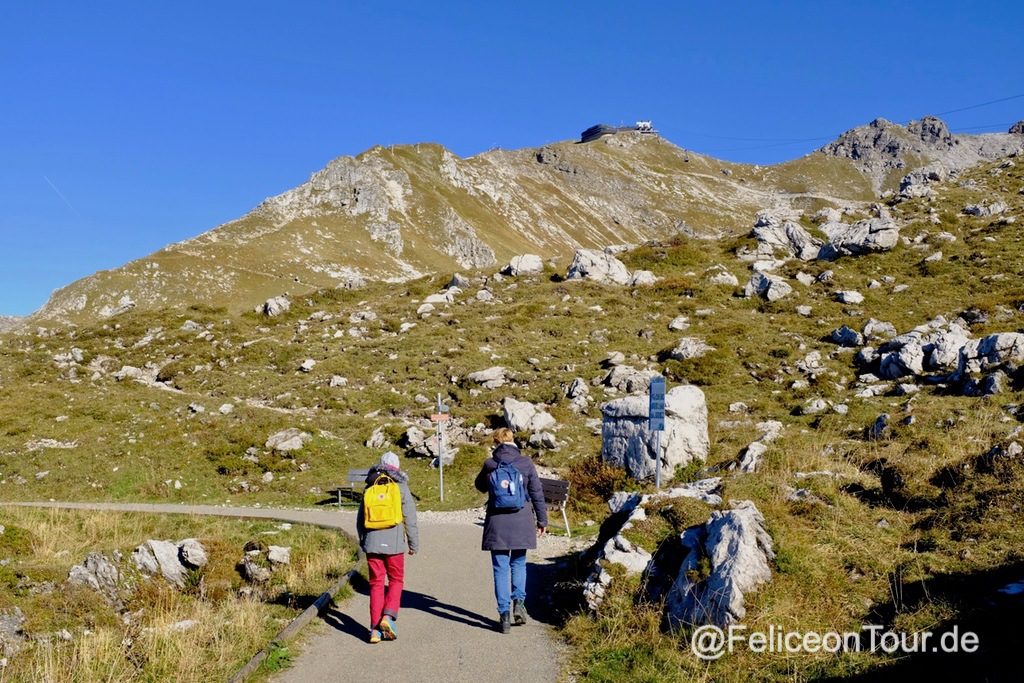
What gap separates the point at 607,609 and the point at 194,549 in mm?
9172

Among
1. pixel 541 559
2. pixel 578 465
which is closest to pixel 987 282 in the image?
pixel 578 465

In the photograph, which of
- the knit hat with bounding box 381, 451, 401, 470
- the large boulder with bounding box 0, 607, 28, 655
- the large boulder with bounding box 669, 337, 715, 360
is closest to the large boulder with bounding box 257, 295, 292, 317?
the large boulder with bounding box 669, 337, 715, 360

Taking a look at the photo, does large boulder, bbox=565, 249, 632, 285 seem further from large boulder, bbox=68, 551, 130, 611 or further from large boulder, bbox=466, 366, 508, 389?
large boulder, bbox=68, 551, 130, 611

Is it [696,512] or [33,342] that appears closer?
[696,512]

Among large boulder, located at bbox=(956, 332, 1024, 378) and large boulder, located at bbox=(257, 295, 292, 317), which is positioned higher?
large boulder, located at bbox=(257, 295, 292, 317)

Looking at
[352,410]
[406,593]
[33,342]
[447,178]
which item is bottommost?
[406,593]

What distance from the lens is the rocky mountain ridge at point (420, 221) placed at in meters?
71.3

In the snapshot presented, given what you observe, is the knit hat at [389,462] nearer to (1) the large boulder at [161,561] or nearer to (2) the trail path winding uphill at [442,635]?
(2) the trail path winding uphill at [442,635]

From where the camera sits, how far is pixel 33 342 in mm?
40031

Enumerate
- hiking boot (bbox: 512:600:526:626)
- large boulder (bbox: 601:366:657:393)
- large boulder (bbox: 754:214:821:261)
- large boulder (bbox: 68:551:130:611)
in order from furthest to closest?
large boulder (bbox: 754:214:821:261) → large boulder (bbox: 601:366:657:393) → large boulder (bbox: 68:551:130:611) → hiking boot (bbox: 512:600:526:626)

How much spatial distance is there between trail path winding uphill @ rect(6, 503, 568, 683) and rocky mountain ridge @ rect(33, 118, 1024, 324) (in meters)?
43.1

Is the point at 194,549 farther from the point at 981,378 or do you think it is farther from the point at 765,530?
the point at 981,378

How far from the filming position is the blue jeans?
8.01 m

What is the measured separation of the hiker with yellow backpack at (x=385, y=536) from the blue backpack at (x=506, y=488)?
3.50 feet
